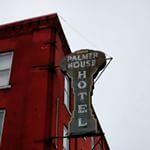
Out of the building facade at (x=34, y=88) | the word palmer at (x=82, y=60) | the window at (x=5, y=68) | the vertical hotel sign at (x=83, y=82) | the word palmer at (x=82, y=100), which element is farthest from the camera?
the window at (x=5, y=68)

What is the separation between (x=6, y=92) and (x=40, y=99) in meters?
1.96

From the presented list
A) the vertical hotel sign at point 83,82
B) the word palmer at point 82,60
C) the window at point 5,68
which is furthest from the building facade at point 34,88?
the word palmer at point 82,60

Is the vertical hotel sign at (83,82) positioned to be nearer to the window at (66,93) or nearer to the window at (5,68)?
the window at (5,68)

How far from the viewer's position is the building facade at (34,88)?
51.4 ft

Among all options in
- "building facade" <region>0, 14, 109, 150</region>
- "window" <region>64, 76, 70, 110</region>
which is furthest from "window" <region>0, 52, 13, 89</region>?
"window" <region>64, 76, 70, 110</region>

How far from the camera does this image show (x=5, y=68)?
61.9 feet

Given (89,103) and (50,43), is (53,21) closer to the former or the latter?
(50,43)

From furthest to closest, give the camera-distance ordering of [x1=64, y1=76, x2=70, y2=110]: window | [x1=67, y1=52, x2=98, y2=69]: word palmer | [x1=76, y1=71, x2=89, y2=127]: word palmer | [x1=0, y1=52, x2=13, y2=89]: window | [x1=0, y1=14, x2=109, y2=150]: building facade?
[x1=64, y1=76, x2=70, y2=110]: window, [x1=0, y1=52, x2=13, y2=89]: window, [x1=67, y1=52, x2=98, y2=69]: word palmer, [x1=0, y1=14, x2=109, y2=150]: building facade, [x1=76, y1=71, x2=89, y2=127]: word palmer

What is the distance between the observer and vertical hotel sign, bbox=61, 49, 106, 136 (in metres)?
14.5

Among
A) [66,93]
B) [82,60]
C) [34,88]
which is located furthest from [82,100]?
[66,93]

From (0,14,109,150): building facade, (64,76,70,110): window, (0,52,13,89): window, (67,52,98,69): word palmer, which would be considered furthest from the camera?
(64,76,70,110): window

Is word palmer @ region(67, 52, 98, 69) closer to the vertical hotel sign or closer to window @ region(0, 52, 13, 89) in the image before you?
the vertical hotel sign

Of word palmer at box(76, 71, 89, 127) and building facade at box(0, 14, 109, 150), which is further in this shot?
building facade at box(0, 14, 109, 150)

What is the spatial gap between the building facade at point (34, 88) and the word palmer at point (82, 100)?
988mm
